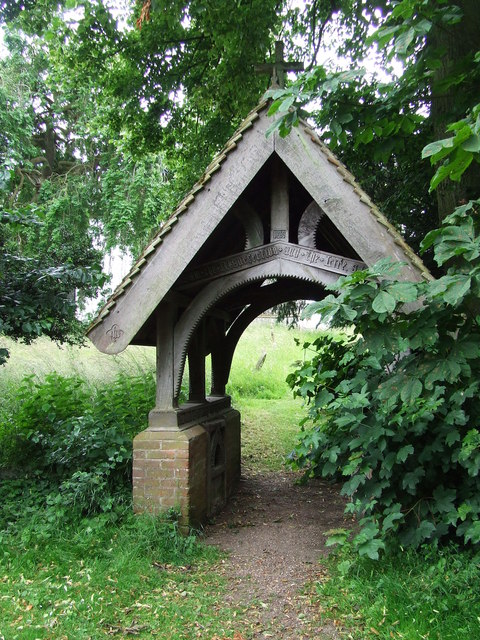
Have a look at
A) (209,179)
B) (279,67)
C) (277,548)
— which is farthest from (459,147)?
(277,548)

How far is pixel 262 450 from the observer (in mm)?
10688

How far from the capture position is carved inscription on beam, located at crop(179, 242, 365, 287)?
5.16 metres

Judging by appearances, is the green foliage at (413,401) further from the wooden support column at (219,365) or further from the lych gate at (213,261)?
the wooden support column at (219,365)

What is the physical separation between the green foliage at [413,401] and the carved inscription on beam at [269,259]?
0.74m

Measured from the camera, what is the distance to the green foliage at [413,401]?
3461 millimetres

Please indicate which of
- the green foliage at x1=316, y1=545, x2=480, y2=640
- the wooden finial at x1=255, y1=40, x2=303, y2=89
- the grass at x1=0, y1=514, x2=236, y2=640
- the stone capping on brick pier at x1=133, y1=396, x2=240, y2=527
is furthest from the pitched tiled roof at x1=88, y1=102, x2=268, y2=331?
the green foliage at x1=316, y1=545, x2=480, y2=640

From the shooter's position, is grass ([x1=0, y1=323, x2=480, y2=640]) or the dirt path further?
the dirt path

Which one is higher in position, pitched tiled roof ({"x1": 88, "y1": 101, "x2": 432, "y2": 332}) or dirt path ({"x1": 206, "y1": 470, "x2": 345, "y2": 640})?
pitched tiled roof ({"x1": 88, "y1": 101, "x2": 432, "y2": 332})

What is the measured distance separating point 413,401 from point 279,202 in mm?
2616

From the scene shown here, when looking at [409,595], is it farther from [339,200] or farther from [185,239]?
[185,239]

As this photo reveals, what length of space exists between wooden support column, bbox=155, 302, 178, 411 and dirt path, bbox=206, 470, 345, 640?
145cm

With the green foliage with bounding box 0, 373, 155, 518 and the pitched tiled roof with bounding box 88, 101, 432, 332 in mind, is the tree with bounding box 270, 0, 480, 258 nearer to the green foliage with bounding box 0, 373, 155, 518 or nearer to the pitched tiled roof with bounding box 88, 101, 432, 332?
the pitched tiled roof with bounding box 88, 101, 432, 332

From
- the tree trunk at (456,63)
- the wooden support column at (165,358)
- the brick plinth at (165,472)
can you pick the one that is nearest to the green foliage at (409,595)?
the brick plinth at (165,472)

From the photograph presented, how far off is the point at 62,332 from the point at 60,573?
294cm
